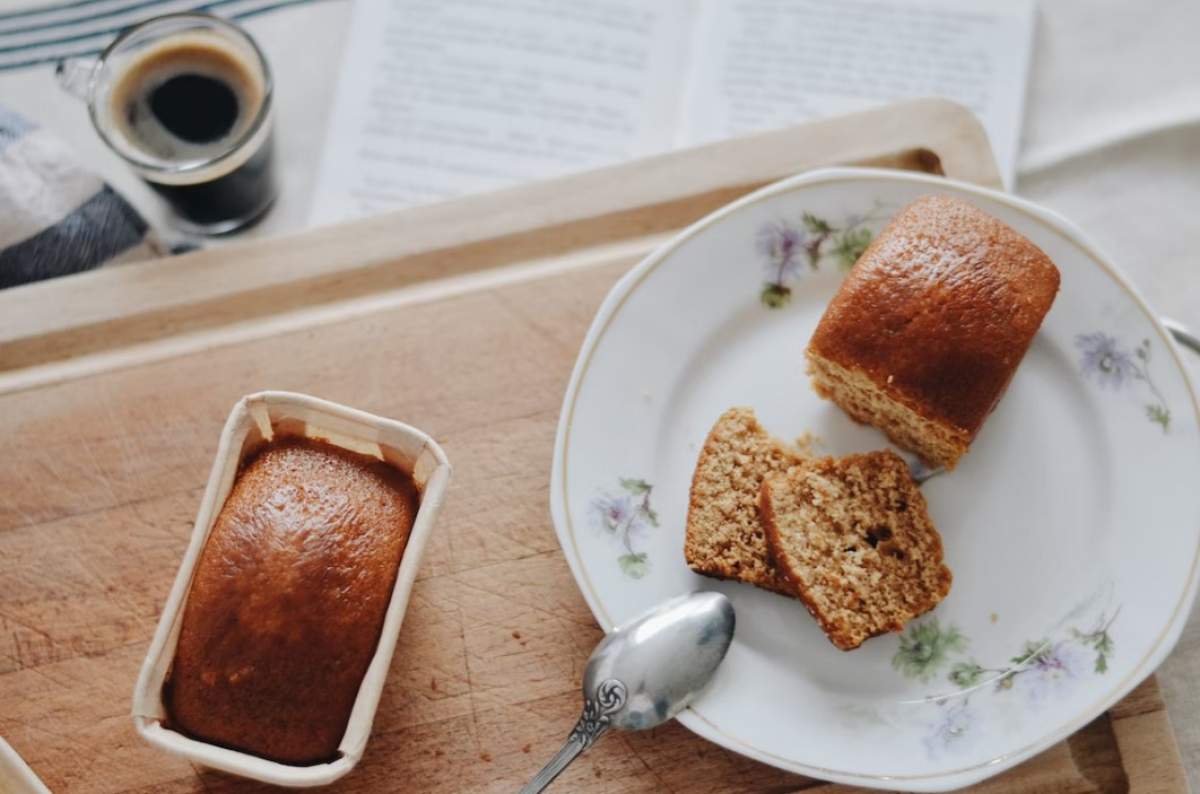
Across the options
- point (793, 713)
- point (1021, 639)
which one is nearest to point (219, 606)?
point (793, 713)

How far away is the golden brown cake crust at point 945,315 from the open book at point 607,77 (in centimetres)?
68

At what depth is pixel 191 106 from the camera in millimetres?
2172

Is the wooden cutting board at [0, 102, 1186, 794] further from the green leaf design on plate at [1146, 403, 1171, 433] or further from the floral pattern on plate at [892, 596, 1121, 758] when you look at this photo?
the green leaf design on plate at [1146, 403, 1171, 433]

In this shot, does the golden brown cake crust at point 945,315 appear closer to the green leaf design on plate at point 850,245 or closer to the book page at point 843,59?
the green leaf design on plate at point 850,245

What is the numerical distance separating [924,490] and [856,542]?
0.18m

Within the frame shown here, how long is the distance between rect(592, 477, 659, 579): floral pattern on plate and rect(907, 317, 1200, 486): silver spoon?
489 millimetres

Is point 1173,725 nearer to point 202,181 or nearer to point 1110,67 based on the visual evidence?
point 1110,67

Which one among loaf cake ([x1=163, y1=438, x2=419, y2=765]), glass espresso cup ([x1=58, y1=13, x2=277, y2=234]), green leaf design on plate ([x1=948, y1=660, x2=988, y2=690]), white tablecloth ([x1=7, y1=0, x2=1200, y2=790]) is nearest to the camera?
loaf cake ([x1=163, y1=438, x2=419, y2=765])

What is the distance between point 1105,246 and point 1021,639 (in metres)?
0.95

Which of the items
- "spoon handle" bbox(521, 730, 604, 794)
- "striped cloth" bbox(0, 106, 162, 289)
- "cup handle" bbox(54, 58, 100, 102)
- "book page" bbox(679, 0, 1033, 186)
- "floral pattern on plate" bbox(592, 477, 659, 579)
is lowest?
"spoon handle" bbox(521, 730, 604, 794)

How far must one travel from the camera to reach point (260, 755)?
161 cm

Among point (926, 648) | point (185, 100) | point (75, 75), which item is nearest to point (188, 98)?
point (185, 100)

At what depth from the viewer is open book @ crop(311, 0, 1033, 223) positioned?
94.0 inches

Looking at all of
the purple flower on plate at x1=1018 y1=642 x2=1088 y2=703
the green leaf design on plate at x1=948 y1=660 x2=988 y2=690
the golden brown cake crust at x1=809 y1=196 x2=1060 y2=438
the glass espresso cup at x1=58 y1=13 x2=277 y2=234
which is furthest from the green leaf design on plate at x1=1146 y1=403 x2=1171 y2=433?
the glass espresso cup at x1=58 y1=13 x2=277 y2=234
